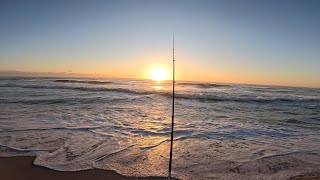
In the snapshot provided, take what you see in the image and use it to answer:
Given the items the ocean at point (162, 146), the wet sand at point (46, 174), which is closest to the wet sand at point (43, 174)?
the wet sand at point (46, 174)

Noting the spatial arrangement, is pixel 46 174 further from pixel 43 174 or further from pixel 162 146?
pixel 162 146

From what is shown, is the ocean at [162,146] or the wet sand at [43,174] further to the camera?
the ocean at [162,146]

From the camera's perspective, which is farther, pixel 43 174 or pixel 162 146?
pixel 162 146

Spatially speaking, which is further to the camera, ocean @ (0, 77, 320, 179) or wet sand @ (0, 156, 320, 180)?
ocean @ (0, 77, 320, 179)

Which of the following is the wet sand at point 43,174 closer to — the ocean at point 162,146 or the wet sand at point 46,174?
the wet sand at point 46,174

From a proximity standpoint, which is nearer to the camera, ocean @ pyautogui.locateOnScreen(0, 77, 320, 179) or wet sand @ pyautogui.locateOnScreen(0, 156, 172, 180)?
wet sand @ pyautogui.locateOnScreen(0, 156, 172, 180)

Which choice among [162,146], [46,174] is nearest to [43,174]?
[46,174]

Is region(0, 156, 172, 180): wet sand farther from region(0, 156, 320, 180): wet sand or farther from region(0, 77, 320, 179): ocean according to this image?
Answer: region(0, 77, 320, 179): ocean

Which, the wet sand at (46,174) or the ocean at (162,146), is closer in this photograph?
the wet sand at (46,174)

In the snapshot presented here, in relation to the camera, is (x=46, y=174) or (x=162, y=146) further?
(x=162, y=146)

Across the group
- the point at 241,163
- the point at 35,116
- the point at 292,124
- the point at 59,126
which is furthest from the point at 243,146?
the point at 35,116

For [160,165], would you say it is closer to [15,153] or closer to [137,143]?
[137,143]

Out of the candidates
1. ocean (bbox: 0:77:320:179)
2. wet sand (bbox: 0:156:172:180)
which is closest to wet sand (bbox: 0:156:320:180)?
wet sand (bbox: 0:156:172:180)

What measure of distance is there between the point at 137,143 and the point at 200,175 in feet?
7.92
